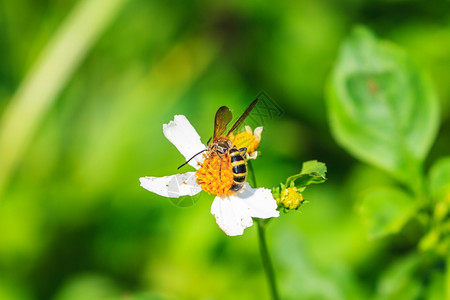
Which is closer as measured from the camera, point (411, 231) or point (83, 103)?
point (411, 231)

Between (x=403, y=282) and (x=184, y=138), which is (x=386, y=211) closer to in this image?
(x=403, y=282)

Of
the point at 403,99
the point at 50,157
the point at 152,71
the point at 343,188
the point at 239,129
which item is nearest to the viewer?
the point at 239,129

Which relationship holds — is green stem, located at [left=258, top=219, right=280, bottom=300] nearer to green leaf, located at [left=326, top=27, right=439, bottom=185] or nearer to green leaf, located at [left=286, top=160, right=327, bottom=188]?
green leaf, located at [left=286, top=160, right=327, bottom=188]

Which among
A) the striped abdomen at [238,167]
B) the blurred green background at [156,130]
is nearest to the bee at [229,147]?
the striped abdomen at [238,167]

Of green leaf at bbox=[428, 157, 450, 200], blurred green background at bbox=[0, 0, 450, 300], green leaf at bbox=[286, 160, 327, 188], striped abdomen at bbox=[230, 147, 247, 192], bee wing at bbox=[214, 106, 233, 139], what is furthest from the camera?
blurred green background at bbox=[0, 0, 450, 300]

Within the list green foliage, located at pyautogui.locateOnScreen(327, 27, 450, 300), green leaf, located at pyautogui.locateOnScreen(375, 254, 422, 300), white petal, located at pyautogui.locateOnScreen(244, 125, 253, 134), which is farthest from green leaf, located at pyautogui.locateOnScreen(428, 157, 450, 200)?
white petal, located at pyautogui.locateOnScreen(244, 125, 253, 134)

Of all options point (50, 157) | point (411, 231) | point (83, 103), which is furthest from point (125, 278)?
point (411, 231)

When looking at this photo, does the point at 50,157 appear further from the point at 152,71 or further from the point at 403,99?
the point at 403,99
